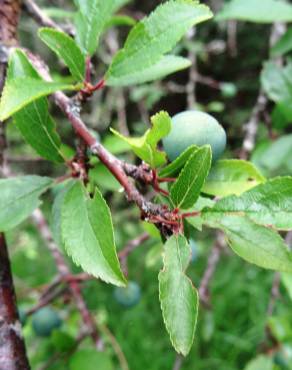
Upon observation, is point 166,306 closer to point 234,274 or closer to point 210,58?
point 234,274

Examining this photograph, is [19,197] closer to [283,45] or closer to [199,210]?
[199,210]

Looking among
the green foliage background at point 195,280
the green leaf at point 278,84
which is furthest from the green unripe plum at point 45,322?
the green leaf at point 278,84

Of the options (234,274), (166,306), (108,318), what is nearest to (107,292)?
(108,318)

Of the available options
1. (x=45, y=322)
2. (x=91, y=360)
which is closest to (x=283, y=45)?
(x=91, y=360)

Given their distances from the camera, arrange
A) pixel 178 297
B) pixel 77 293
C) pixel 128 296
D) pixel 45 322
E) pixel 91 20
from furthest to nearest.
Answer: pixel 128 296, pixel 45 322, pixel 77 293, pixel 91 20, pixel 178 297

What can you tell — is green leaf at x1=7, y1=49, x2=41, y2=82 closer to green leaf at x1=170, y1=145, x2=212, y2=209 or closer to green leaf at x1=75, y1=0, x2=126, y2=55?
green leaf at x1=75, y1=0, x2=126, y2=55
